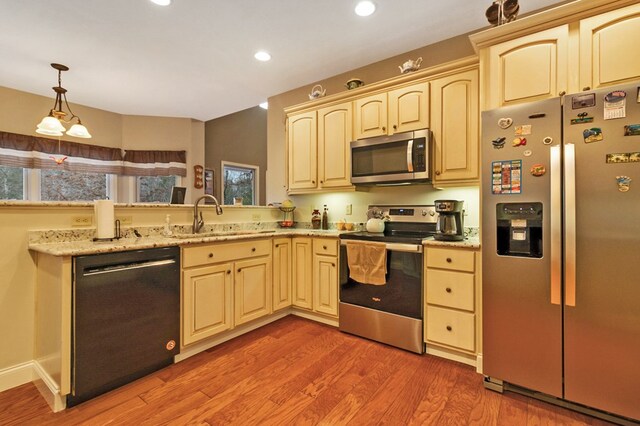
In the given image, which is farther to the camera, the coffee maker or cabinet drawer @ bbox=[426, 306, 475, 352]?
the coffee maker

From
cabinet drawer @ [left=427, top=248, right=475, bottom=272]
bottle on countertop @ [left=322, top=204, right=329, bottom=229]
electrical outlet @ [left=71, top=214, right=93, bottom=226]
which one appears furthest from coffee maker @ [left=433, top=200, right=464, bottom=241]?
electrical outlet @ [left=71, top=214, right=93, bottom=226]

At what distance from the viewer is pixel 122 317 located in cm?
189

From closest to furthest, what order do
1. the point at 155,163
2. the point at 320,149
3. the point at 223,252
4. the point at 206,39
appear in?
the point at 223,252
the point at 206,39
the point at 320,149
the point at 155,163

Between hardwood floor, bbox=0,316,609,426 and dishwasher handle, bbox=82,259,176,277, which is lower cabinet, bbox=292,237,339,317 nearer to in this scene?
hardwood floor, bbox=0,316,609,426

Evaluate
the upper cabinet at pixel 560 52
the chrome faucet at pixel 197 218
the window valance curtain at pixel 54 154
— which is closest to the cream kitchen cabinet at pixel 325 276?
the chrome faucet at pixel 197 218

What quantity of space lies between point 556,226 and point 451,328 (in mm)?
1015

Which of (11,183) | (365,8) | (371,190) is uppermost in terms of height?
(365,8)

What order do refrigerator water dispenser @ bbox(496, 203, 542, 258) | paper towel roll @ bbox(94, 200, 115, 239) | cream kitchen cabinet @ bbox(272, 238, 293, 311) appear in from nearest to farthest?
1. refrigerator water dispenser @ bbox(496, 203, 542, 258)
2. paper towel roll @ bbox(94, 200, 115, 239)
3. cream kitchen cabinet @ bbox(272, 238, 293, 311)

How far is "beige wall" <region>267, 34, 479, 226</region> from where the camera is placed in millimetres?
2791

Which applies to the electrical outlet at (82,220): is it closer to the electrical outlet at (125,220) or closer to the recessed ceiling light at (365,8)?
the electrical outlet at (125,220)

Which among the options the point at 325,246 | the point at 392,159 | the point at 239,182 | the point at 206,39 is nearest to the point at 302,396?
the point at 325,246

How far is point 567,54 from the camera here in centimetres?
179

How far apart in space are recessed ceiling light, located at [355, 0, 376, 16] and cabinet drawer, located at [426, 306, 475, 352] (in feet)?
7.82

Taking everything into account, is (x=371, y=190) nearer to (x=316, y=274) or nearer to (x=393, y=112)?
(x=393, y=112)
